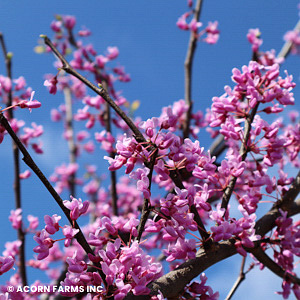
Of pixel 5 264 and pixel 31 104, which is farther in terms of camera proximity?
pixel 31 104

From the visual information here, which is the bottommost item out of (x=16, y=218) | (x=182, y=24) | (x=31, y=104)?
(x=31, y=104)

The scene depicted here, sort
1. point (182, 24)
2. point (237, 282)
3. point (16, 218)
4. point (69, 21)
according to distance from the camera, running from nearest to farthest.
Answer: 1. point (237, 282)
2. point (16, 218)
3. point (182, 24)
4. point (69, 21)

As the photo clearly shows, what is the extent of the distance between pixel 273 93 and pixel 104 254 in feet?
5.49

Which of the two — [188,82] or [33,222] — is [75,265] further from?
[188,82]

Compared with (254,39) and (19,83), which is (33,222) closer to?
(19,83)

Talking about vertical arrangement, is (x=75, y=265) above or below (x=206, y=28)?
below

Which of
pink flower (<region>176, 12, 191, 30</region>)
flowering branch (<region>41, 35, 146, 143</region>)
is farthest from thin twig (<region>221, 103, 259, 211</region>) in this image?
pink flower (<region>176, 12, 191, 30</region>)

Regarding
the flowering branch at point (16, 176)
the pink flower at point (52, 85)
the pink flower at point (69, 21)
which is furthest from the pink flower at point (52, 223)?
the pink flower at point (69, 21)

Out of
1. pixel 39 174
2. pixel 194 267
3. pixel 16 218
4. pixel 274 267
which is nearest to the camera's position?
pixel 39 174

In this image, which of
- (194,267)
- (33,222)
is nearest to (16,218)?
(33,222)

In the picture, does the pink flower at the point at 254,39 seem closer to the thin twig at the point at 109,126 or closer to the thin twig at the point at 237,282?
the thin twig at the point at 109,126

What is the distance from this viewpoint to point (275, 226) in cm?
263

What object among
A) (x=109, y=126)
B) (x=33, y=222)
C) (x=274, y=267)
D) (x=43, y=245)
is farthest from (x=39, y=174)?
(x=109, y=126)

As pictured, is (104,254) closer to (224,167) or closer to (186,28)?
(224,167)
